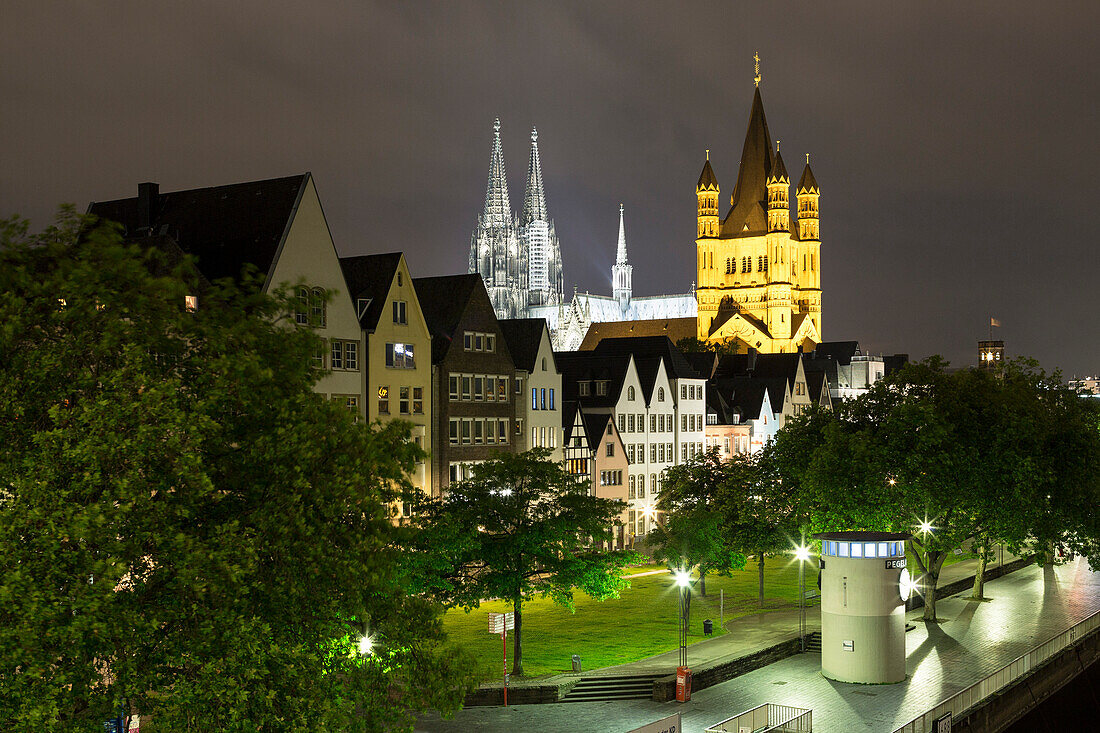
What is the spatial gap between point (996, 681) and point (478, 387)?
1451 inches

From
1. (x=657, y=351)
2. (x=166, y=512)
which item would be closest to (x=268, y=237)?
(x=166, y=512)

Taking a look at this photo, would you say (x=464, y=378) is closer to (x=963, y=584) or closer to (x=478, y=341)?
(x=478, y=341)

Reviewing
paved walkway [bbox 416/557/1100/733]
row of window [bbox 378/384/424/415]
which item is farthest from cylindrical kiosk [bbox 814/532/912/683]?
row of window [bbox 378/384/424/415]

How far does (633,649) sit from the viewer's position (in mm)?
50812

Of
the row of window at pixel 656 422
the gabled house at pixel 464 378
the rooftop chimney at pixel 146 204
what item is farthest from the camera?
the row of window at pixel 656 422

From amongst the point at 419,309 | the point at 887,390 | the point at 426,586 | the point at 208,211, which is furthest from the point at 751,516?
the point at 208,211

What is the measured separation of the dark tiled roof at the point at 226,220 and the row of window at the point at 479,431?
1771cm

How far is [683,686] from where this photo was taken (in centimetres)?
4269

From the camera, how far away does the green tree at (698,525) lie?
5797 centimetres

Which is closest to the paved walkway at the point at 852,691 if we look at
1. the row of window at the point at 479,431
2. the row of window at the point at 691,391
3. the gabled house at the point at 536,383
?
the row of window at the point at 479,431

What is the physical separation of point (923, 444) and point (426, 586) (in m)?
26.6

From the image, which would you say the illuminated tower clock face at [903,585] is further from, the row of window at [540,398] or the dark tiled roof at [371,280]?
the row of window at [540,398]

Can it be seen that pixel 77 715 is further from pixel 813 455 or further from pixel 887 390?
pixel 887 390

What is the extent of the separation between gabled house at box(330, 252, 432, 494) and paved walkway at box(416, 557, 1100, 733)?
23661mm
